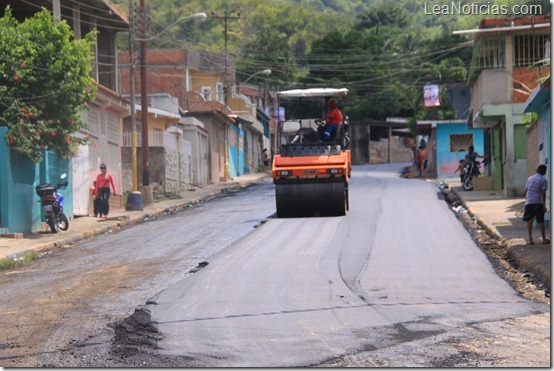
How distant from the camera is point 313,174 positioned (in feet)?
81.8

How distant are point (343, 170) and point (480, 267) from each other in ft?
27.6

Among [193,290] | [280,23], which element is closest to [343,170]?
[193,290]

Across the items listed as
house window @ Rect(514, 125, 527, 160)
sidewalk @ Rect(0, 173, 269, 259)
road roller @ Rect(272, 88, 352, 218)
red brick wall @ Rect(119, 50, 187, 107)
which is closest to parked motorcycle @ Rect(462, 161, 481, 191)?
house window @ Rect(514, 125, 527, 160)

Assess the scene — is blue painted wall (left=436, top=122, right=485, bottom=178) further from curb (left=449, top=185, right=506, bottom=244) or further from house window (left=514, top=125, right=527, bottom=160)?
curb (left=449, top=185, right=506, bottom=244)

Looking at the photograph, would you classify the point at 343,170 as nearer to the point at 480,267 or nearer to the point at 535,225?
the point at 535,225

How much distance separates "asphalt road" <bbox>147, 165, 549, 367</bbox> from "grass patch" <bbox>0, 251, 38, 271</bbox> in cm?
432

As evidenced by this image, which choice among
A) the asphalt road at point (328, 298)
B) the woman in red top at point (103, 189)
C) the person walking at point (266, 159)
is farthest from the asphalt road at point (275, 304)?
the person walking at point (266, 159)

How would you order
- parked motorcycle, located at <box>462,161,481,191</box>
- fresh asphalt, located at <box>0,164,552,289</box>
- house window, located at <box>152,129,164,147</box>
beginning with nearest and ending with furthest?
fresh asphalt, located at <box>0,164,552,289</box> < parked motorcycle, located at <box>462,161,481,191</box> < house window, located at <box>152,129,164,147</box>

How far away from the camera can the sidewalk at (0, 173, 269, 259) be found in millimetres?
22200

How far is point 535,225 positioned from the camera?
23562 millimetres

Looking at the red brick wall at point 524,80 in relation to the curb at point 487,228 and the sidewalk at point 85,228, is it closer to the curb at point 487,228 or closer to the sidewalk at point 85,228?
the curb at point 487,228

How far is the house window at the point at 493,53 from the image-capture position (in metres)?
34.8

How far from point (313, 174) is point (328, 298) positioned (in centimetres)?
1240

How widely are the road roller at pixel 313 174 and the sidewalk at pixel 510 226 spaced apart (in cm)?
400
